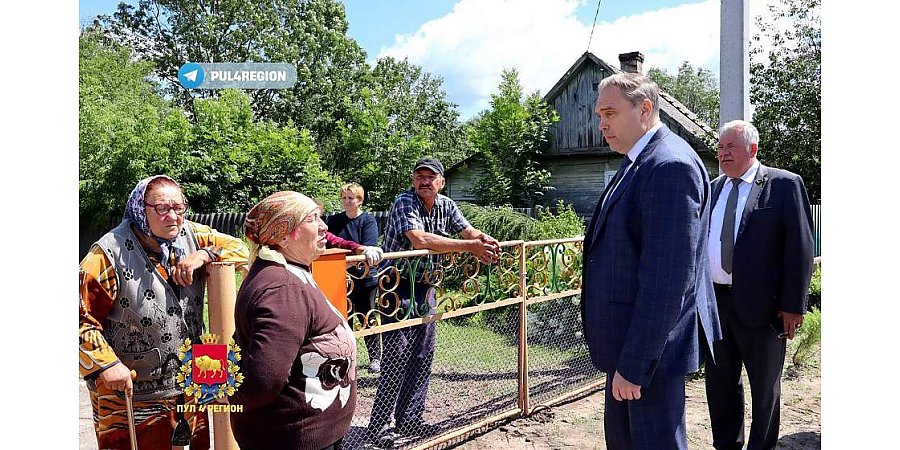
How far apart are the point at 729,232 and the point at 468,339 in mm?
2817

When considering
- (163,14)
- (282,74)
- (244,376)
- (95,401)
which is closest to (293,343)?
(244,376)

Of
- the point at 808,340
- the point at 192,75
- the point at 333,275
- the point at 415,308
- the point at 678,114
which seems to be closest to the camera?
the point at 333,275

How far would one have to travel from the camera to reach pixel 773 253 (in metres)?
3.05

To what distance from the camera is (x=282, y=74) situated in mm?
3947

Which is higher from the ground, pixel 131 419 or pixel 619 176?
pixel 619 176

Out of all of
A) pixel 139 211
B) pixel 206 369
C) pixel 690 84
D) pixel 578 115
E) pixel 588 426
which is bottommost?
pixel 588 426

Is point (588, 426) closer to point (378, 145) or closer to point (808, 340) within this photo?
point (808, 340)

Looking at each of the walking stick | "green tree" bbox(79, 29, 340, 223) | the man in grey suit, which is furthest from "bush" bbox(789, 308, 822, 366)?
"green tree" bbox(79, 29, 340, 223)

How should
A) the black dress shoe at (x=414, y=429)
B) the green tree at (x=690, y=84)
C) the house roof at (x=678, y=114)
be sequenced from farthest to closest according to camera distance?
the green tree at (x=690, y=84) < the house roof at (x=678, y=114) < the black dress shoe at (x=414, y=429)

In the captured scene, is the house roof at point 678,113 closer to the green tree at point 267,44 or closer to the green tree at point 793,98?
the green tree at point 793,98

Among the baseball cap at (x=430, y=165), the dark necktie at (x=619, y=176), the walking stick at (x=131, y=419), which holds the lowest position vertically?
the walking stick at (x=131, y=419)

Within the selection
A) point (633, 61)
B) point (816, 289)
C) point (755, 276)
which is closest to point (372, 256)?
point (755, 276)

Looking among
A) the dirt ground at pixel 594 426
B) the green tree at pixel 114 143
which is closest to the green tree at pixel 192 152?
the green tree at pixel 114 143

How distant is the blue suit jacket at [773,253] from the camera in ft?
9.84
